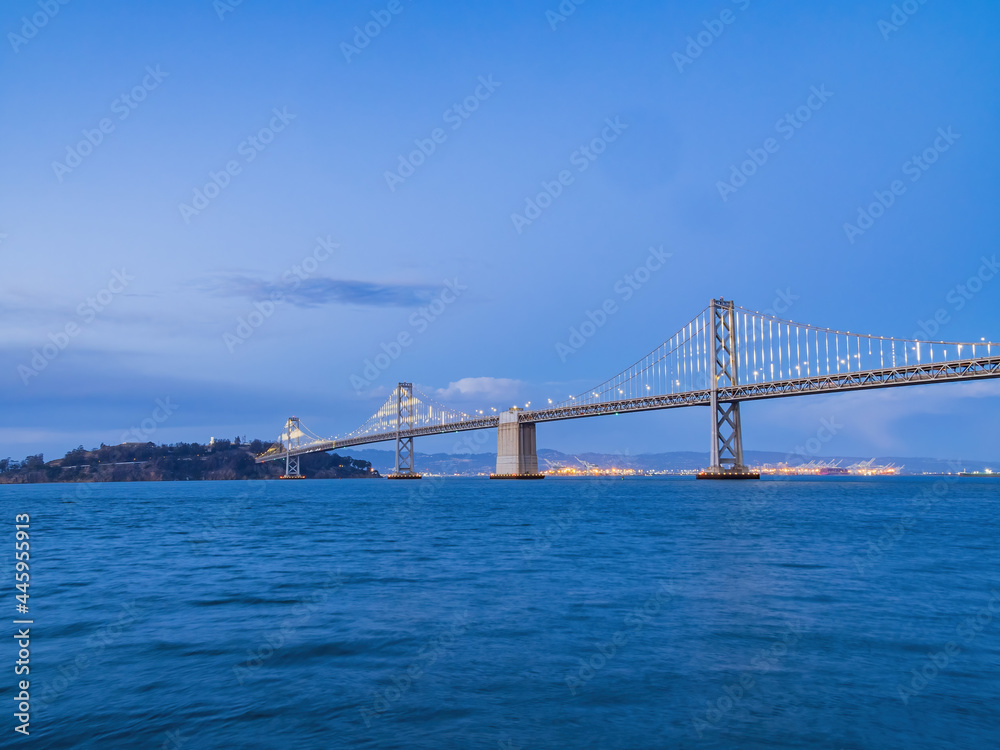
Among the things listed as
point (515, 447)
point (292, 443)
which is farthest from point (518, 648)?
point (292, 443)

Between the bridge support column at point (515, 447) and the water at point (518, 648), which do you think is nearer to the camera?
the water at point (518, 648)

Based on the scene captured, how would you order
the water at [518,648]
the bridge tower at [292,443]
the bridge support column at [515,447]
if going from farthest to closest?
the bridge tower at [292,443] → the bridge support column at [515,447] → the water at [518,648]

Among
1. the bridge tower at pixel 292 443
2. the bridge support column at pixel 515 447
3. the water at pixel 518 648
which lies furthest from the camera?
the bridge tower at pixel 292 443

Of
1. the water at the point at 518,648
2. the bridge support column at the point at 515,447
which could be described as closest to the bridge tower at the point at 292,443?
the bridge support column at the point at 515,447

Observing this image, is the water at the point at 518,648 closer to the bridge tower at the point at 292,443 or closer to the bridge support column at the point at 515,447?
the bridge support column at the point at 515,447

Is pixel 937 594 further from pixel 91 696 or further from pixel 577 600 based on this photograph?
pixel 91 696

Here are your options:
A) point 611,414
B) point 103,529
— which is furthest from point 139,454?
point 103,529

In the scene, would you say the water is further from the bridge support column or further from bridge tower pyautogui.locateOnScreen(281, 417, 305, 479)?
bridge tower pyautogui.locateOnScreen(281, 417, 305, 479)

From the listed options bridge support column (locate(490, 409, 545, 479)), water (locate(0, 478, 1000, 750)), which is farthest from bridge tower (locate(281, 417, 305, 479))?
water (locate(0, 478, 1000, 750))
